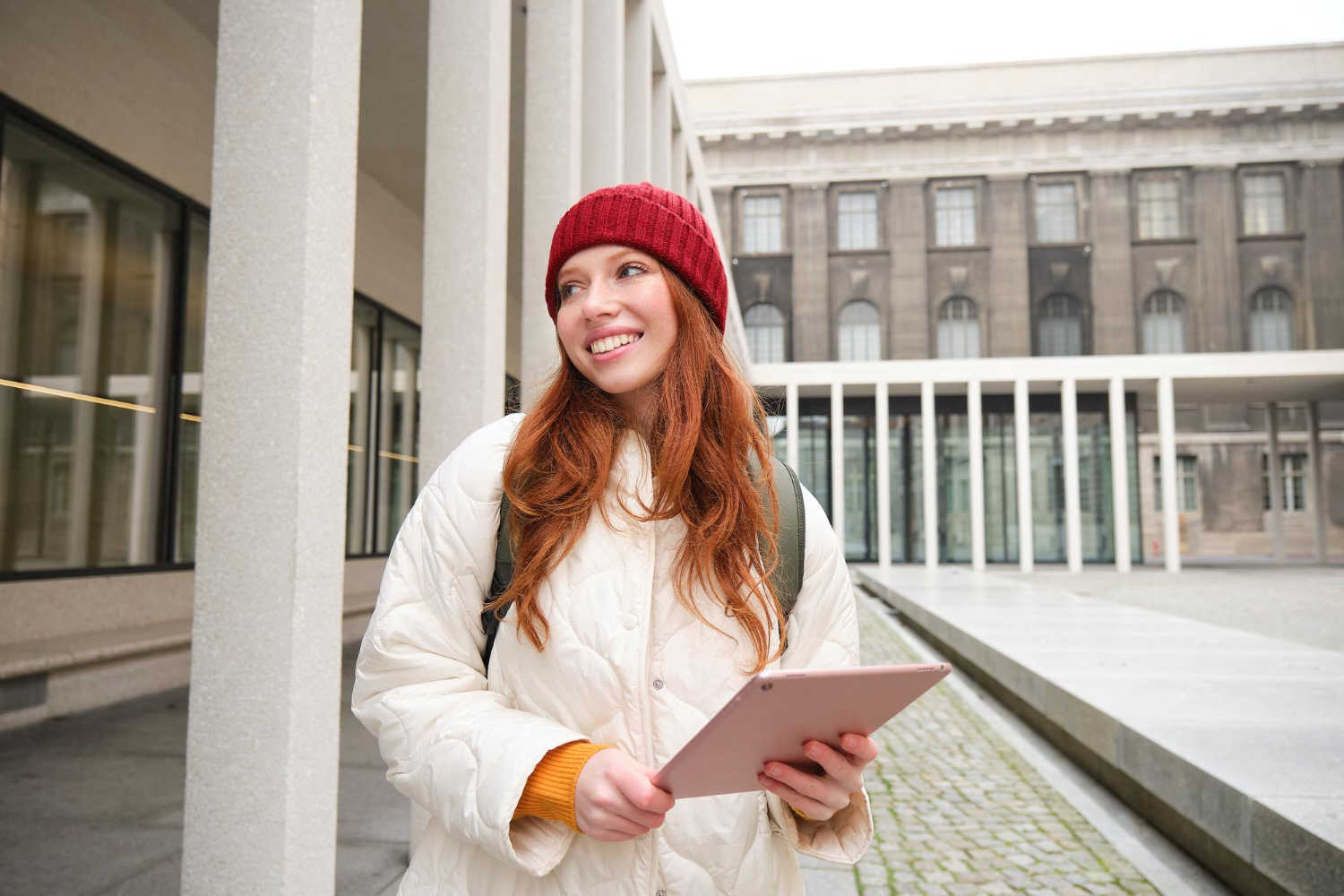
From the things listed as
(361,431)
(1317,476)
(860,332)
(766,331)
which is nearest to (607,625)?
(361,431)

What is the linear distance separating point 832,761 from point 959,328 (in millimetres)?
35445

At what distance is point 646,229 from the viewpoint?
5.90 ft

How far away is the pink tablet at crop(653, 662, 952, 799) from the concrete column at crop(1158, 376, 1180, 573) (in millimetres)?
23507

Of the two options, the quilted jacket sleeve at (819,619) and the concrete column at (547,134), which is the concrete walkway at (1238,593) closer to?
the concrete column at (547,134)

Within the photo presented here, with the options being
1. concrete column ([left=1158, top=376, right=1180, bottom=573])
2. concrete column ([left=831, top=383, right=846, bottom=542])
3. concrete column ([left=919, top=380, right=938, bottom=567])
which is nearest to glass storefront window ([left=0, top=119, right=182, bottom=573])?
concrete column ([left=831, top=383, right=846, bottom=542])

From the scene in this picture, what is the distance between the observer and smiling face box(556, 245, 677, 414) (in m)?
1.77

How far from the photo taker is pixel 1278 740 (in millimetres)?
4582

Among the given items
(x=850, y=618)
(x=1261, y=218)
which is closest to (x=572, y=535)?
(x=850, y=618)

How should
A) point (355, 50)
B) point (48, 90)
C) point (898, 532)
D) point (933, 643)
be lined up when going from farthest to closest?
point (898, 532)
point (933, 643)
point (48, 90)
point (355, 50)

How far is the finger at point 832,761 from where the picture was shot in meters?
1.44

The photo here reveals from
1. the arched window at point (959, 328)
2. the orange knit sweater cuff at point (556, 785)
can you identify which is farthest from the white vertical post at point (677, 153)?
the arched window at point (959, 328)

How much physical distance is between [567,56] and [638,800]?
4.99 m

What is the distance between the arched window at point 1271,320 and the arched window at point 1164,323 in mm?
2597

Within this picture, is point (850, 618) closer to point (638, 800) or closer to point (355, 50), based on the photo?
point (638, 800)
